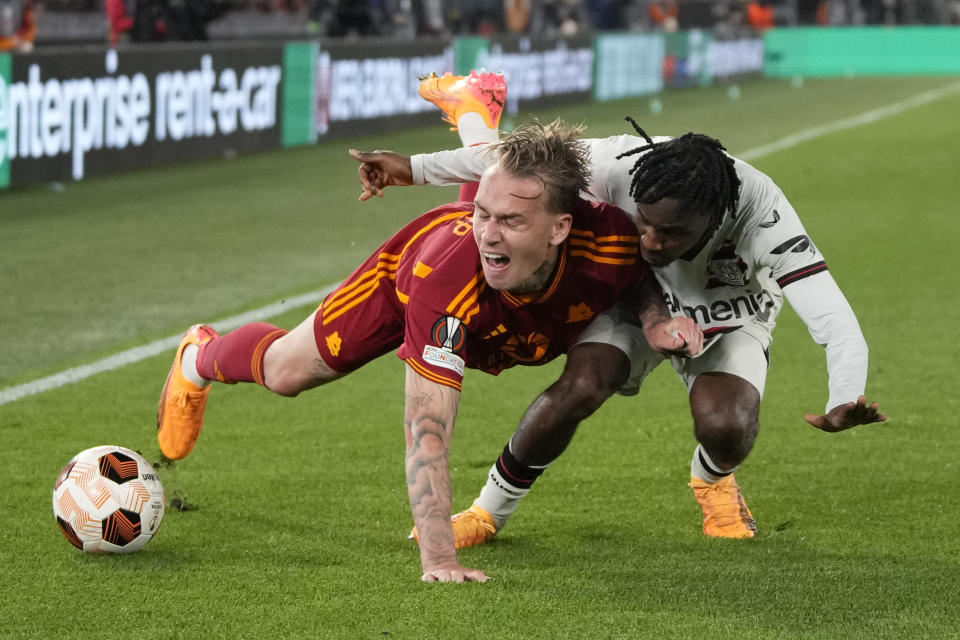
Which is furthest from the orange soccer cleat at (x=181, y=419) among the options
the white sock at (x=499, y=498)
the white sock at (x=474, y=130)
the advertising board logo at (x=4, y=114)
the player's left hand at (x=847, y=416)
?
the advertising board logo at (x=4, y=114)

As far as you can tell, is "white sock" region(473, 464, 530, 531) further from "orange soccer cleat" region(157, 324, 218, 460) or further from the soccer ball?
"orange soccer cleat" region(157, 324, 218, 460)

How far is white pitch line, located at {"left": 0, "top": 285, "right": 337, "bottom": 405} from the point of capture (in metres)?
6.46

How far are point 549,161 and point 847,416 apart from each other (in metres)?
1.05

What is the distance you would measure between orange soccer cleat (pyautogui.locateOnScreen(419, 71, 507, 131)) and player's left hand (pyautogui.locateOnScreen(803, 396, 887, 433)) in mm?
1807

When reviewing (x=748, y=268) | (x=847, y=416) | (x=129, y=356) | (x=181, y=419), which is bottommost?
(x=129, y=356)

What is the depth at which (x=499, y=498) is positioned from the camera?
4.54 m

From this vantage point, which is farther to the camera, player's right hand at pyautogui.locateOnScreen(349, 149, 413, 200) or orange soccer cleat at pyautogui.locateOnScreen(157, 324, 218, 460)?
orange soccer cleat at pyautogui.locateOnScreen(157, 324, 218, 460)

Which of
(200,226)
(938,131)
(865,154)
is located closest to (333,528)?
(200,226)

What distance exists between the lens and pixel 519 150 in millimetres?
4078

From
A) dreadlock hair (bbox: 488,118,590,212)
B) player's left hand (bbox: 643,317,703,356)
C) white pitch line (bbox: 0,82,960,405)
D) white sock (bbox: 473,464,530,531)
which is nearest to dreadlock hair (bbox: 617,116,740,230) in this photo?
dreadlock hair (bbox: 488,118,590,212)

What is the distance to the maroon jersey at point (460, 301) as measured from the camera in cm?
400

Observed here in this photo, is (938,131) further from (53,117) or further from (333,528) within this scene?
(333,528)

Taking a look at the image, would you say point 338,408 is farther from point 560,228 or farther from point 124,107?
point 124,107

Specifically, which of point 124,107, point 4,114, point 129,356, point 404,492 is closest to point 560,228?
point 404,492
